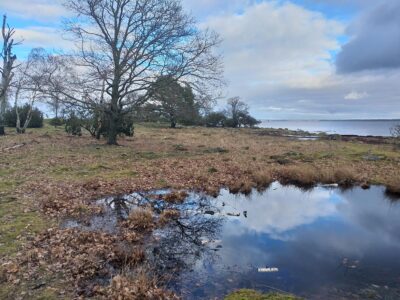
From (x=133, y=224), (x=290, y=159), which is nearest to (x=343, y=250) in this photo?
(x=133, y=224)

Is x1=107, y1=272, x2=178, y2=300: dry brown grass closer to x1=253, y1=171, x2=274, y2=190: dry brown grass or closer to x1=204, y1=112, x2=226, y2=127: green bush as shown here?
x1=253, y1=171, x2=274, y2=190: dry brown grass

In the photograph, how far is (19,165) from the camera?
16.0 m

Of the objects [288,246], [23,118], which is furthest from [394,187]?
[23,118]

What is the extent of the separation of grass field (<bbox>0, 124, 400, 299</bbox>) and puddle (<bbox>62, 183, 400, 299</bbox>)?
1.16m

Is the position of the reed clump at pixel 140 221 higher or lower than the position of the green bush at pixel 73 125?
lower

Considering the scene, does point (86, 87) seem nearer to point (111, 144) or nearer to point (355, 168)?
point (111, 144)

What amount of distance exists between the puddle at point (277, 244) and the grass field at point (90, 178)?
45.9 inches

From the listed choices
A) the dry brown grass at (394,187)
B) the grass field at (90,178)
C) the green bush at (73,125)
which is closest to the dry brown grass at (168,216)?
the grass field at (90,178)

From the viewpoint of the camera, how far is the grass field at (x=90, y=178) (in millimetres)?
6417

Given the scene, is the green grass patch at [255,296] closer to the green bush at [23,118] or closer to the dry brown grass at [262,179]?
the dry brown grass at [262,179]

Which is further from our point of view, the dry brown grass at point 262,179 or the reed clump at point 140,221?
the dry brown grass at point 262,179

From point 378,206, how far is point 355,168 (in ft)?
19.6

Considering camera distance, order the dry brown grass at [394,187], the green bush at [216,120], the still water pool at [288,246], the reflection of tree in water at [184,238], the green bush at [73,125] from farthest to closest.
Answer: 1. the green bush at [216,120]
2. the green bush at [73,125]
3. the dry brown grass at [394,187]
4. the reflection of tree in water at [184,238]
5. the still water pool at [288,246]

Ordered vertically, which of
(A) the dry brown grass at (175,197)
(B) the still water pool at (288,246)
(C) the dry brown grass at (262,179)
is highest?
(C) the dry brown grass at (262,179)
